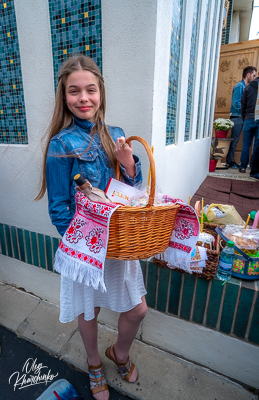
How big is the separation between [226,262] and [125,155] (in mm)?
910

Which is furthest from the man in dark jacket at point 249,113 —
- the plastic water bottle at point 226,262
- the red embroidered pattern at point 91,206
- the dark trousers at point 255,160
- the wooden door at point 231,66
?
the red embroidered pattern at point 91,206

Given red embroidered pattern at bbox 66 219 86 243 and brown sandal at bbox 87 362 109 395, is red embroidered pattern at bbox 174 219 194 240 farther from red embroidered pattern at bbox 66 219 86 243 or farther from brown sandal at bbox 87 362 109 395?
brown sandal at bbox 87 362 109 395

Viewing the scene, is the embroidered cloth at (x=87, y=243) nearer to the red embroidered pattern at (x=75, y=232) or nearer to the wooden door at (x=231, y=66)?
the red embroidered pattern at (x=75, y=232)

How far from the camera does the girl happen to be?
1143mm

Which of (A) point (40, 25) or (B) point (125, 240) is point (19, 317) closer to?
(B) point (125, 240)

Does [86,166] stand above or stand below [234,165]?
above

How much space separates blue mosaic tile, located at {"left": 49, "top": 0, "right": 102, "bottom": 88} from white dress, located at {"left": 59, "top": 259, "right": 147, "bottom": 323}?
1.31 m

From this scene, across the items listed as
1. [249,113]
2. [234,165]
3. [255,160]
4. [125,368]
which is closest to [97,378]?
[125,368]

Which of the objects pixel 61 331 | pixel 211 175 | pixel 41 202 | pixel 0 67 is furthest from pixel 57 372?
pixel 211 175

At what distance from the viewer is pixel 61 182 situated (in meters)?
1.14

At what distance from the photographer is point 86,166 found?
3.88ft

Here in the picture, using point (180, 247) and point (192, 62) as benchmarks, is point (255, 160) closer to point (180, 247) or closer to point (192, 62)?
point (192, 62)

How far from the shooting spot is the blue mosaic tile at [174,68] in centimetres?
184
